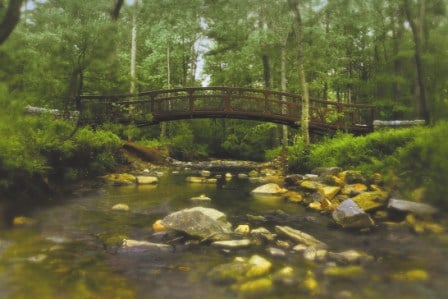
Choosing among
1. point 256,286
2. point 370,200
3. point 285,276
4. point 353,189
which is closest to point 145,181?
point 353,189

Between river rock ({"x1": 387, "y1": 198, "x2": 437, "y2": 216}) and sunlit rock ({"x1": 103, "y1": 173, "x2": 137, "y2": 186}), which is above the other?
sunlit rock ({"x1": 103, "y1": 173, "x2": 137, "y2": 186})

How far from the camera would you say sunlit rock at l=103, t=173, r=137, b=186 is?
10713mm

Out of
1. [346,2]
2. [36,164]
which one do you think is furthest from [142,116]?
[346,2]

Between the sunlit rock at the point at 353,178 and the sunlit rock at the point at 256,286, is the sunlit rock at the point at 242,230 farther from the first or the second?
the sunlit rock at the point at 353,178

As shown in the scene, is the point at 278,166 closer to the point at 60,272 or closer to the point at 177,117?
the point at 177,117

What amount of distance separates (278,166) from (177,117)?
17.7ft

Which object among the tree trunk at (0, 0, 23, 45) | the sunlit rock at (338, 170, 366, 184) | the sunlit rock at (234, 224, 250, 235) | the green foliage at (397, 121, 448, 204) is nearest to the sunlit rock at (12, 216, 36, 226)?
the tree trunk at (0, 0, 23, 45)

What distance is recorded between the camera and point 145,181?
1108 centimetres

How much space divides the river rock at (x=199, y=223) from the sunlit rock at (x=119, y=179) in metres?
5.28

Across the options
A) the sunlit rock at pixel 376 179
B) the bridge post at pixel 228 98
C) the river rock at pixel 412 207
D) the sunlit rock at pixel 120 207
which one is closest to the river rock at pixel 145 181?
the sunlit rock at pixel 120 207

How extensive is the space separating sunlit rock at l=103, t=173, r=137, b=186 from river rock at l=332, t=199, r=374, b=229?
252 inches

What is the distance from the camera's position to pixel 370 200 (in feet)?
22.6

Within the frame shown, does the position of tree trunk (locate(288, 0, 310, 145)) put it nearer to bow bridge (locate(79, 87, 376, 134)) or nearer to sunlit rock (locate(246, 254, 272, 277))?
bow bridge (locate(79, 87, 376, 134))

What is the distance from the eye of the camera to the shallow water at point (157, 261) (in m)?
3.71
